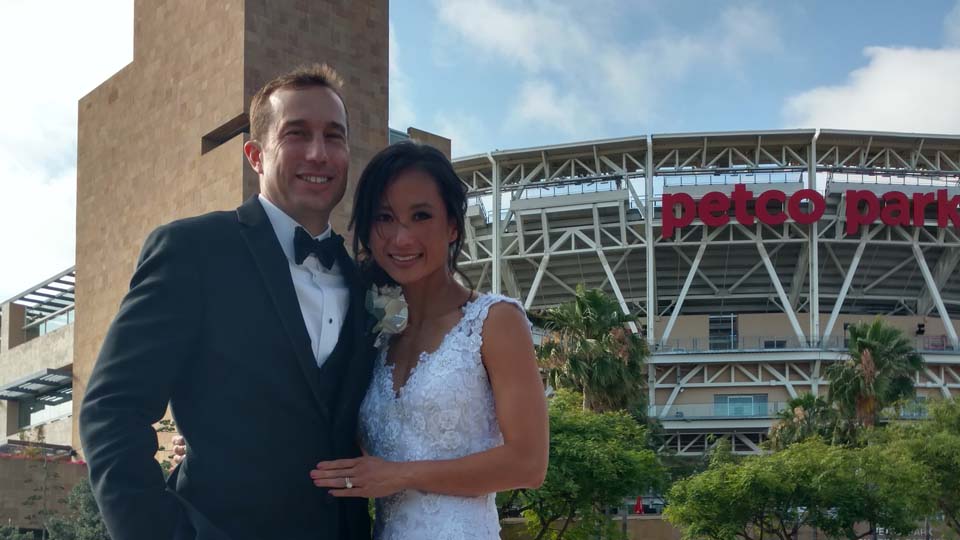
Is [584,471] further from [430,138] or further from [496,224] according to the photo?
[496,224]

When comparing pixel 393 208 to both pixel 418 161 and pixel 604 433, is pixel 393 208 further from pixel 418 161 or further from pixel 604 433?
pixel 604 433

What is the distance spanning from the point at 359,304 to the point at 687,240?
6317 centimetres

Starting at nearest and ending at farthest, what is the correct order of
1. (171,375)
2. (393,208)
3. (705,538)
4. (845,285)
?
(171,375) < (393,208) < (705,538) < (845,285)

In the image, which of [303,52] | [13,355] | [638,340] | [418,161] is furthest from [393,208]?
[13,355]

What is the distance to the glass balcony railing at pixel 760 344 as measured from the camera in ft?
211

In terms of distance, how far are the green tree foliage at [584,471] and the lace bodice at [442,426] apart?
1148 inches

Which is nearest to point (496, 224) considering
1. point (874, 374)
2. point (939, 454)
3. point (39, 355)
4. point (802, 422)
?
point (802, 422)

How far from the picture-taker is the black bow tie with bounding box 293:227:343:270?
11.9ft

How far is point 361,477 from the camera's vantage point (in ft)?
11.4

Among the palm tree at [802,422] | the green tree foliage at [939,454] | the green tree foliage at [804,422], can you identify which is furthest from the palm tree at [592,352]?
the palm tree at [802,422]

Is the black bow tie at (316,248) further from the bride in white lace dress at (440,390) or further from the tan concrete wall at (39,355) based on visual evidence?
the tan concrete wall at (39,355)

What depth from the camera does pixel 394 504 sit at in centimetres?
379

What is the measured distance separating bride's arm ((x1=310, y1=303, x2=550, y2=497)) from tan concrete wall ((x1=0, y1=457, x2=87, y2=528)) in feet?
116

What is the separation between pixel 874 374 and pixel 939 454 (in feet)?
17.2
